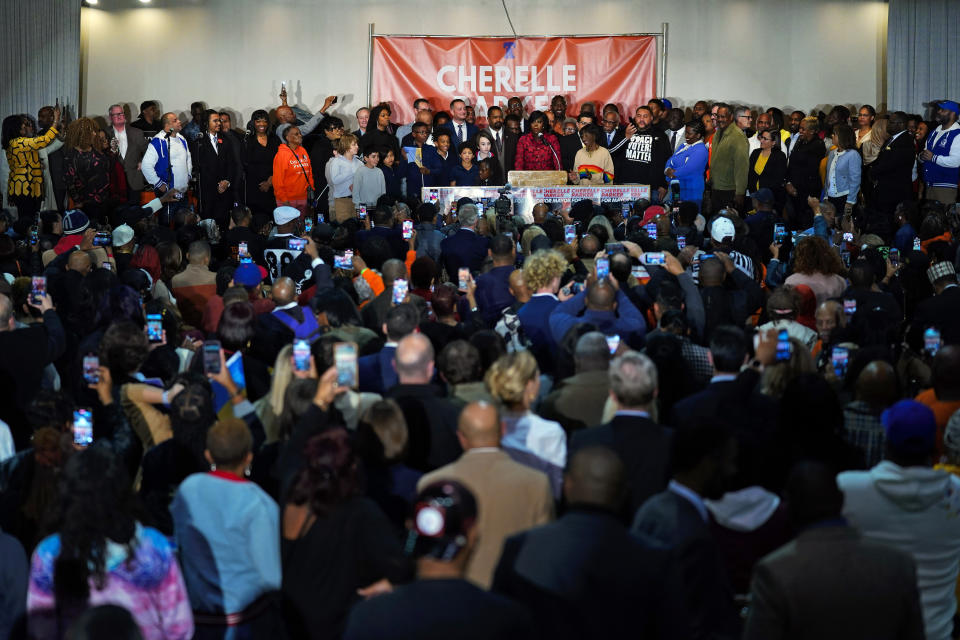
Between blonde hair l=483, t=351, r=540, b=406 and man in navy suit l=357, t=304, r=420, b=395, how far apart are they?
0.87 metres

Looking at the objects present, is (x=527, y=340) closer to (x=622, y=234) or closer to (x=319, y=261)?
(x=319, y=261)

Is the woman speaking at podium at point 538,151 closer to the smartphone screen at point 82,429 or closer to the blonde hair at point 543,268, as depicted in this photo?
the blonde hair at point 543,268

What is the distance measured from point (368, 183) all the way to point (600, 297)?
605 cm

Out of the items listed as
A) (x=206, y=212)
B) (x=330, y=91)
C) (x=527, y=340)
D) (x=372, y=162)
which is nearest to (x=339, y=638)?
(x=527, y=340)

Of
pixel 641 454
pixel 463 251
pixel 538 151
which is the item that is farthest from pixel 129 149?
pixel 641 454

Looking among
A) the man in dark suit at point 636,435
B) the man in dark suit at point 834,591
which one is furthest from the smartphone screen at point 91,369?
the man in dark suit at point 834,591

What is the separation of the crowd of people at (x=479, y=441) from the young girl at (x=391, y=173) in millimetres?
2601

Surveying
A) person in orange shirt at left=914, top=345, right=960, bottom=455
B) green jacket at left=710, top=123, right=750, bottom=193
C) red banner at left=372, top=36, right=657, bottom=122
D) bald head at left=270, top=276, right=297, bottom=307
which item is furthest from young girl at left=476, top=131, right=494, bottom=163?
person in orange shirt at left=914, top=345, right=960, bottom=455

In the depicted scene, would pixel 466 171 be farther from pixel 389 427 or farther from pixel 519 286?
pixel 389 427

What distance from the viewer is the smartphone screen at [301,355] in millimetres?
4504

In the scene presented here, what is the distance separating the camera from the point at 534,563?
2.84 meters

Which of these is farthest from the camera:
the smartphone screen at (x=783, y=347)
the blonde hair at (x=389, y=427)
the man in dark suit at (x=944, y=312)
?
the man in dark suit at (x=944, y=312)

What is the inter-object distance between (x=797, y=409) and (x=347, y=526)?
6.48 ft

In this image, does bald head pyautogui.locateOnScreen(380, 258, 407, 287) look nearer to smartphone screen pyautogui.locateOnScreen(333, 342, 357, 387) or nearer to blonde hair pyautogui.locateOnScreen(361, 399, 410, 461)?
smartphone screen pyautogui.locateOnScreen(333, 342, 357, 387)
